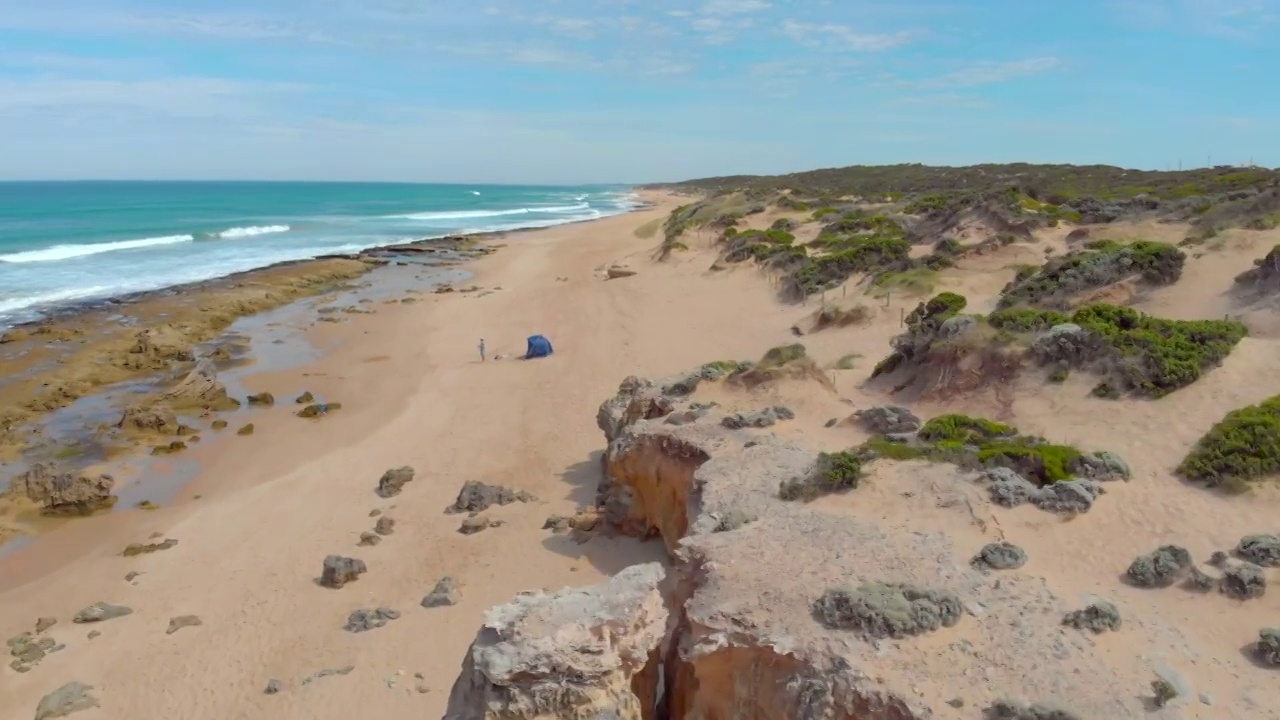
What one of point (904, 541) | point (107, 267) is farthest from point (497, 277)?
point (904, 541)

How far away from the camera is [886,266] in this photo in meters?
27.7

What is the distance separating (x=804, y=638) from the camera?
6891 millimetres

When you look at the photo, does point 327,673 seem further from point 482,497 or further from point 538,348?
point 538,348

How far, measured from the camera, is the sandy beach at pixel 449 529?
9.24 meters

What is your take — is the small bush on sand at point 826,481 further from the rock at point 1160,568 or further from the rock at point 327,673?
the rock at point 327,673

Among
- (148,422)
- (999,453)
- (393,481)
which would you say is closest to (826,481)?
(999,453)

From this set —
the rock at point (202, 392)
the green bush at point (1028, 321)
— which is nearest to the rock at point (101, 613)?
the rock at point (202, 392)

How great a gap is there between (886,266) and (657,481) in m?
17.8

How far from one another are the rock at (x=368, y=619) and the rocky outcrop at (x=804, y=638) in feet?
13.3

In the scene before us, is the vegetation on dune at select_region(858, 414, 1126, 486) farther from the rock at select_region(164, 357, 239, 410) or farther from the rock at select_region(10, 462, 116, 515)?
the rock at select_region(164, 357, 239, 410)

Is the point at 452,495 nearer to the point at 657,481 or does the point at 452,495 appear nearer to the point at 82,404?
the point at 657,481

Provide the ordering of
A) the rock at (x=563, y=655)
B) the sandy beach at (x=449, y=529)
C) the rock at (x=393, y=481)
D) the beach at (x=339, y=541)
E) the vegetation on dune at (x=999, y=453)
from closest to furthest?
the rock at (x=563, y=655)
the sandy beach at (x=449, y=529)
the beach at (x=339, y=541)
the vegetation on dune at (x=999, y=453)
the rock at (x=393, y=481)

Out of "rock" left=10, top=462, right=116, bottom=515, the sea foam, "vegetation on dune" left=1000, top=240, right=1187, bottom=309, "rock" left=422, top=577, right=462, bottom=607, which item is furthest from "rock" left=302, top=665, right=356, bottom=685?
the sea foam

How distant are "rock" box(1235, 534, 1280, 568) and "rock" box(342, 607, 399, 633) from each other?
9314 millimetres
